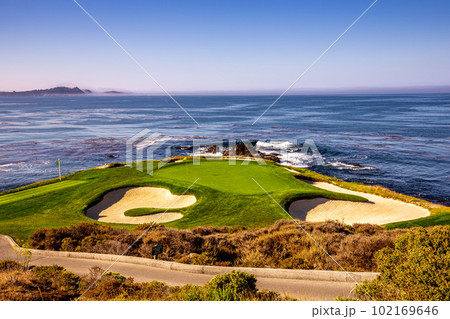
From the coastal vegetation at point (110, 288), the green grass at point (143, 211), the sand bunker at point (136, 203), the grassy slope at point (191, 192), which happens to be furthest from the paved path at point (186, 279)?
the green grass at point (143, 211)

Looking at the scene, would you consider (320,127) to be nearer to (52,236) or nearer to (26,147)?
(26,147)

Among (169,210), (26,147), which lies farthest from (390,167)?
(26,147)

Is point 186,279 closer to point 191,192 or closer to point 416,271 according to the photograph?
point 416,271

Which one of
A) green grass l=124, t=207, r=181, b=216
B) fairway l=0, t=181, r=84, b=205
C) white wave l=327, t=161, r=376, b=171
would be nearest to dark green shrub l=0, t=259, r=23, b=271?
green grass l=124, t=207, r=181, b=216

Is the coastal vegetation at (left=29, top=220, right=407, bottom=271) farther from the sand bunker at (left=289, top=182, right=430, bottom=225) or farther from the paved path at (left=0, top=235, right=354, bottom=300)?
the sand bunker at (left=289, top=182, right=430, bottom=225)
